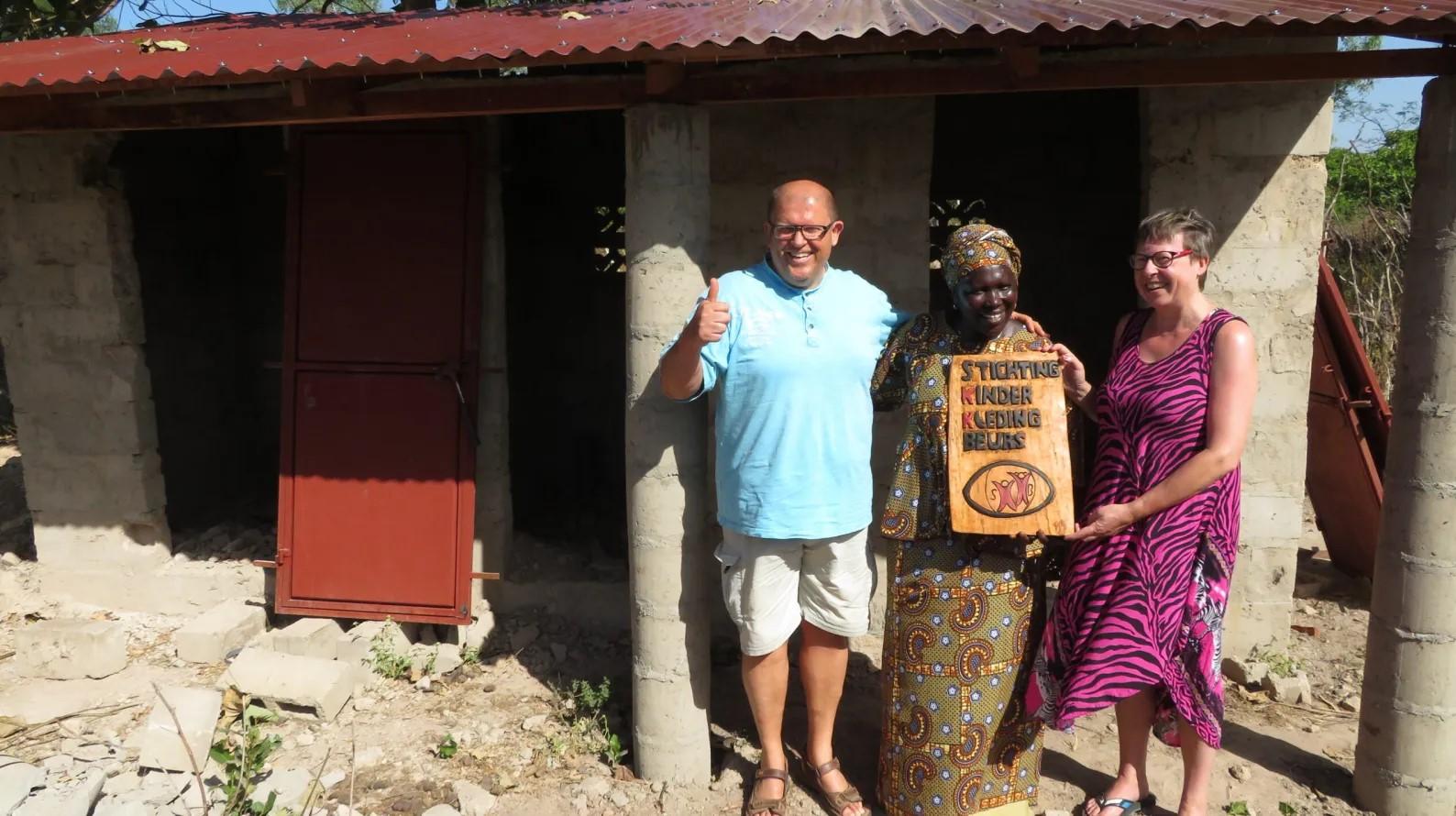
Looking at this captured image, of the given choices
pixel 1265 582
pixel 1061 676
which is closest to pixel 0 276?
pixel 1061 676

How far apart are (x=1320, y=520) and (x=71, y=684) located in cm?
654

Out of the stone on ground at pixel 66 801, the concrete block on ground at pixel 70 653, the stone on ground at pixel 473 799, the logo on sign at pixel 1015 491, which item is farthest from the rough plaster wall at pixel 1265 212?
Answer: the concrete block on ground at pixel 70 653

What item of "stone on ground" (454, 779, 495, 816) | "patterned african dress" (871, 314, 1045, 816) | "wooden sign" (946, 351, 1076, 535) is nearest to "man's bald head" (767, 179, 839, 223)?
"patterned african dress" (871, 314, 1045, 816)

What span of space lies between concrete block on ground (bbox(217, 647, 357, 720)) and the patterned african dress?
2397mm

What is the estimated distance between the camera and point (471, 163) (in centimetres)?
458

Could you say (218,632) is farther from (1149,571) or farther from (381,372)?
Result: (1149,571)

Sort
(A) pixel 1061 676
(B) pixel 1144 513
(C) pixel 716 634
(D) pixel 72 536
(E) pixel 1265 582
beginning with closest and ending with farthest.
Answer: (B) pixel 1144 513 → (A) pixel 1061 676 → (E) pixel 1265 582 → (C) pixel 716 634 → (D) pixel 72 536

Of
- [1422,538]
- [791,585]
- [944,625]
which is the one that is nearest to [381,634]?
[791,585]

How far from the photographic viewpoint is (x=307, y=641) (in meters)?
4.54

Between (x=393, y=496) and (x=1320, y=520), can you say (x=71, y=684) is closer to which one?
(x=393, y=496)

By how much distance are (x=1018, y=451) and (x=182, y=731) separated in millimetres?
3006

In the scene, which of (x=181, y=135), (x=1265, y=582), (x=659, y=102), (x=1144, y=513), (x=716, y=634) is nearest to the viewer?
(x=1144, y=513)

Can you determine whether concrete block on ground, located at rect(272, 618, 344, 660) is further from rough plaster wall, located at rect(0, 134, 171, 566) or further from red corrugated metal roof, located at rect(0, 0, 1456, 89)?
red corrugated metal roof, located at rect(0, 0, 1456, 89)

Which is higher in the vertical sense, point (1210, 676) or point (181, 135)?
point (181, 135)
